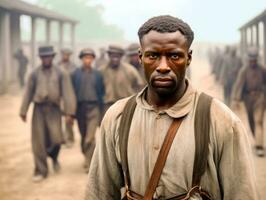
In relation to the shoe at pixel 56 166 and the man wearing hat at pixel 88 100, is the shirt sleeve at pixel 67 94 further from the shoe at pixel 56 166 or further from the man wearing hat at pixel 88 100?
the shoe at pixel 56 166

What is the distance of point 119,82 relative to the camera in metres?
8.63

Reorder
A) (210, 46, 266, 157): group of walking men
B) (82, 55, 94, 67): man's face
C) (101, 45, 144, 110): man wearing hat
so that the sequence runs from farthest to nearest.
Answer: (210, 46, 266, 157): group of walking men → (82, 55, 94, 67): man's face → (101, 45, 144, 110): man wearing hat

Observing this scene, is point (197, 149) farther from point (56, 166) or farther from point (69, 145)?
point (69, 145)

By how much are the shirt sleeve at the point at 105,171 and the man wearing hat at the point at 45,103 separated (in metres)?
5.49

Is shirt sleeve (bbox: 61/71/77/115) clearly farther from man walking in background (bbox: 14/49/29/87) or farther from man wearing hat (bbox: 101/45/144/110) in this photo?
man walking in background (bbox: 14/49/29/87)

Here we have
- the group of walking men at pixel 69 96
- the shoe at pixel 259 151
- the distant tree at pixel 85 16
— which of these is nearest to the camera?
the group of walking men at pixel 69 96

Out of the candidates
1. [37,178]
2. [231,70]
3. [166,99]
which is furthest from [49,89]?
[231,70]

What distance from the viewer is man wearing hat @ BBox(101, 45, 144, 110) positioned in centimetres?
862

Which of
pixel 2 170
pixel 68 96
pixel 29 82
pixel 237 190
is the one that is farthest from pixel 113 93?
pixel 237 190

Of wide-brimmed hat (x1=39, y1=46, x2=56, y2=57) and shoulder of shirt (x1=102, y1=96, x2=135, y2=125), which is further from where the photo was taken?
wide-brimmed hat (x1=39, y1=46, x2=56, y2=57)

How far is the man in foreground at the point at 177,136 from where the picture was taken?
235 centimetres

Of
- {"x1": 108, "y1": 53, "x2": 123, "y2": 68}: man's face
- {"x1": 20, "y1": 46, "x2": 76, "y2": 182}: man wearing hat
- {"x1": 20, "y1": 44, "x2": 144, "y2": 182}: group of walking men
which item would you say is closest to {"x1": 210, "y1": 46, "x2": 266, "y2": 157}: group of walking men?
{"x1": 20, "y1": 44, "x2": 144, "y2": 182}: group of walking men

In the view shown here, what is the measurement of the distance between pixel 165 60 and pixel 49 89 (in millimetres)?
5973

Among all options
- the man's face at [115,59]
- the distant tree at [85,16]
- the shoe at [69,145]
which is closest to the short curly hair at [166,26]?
the man's face at [115,59]
